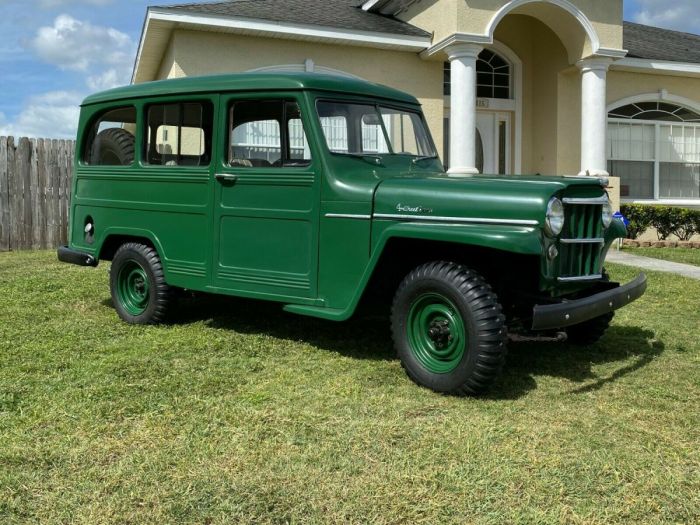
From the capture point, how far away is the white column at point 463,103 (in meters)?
12.1

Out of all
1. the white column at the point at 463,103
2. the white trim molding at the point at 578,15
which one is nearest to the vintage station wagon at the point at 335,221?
the white column at the point at 463,103

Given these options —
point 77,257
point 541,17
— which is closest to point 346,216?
point 77,257

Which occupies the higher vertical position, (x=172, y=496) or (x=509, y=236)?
(x=509, y=236)

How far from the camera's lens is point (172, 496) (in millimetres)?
2973

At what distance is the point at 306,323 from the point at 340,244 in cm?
166

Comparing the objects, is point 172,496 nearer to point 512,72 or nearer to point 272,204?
point 272,204

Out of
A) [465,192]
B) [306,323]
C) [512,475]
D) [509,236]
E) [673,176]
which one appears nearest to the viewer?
[512,475]

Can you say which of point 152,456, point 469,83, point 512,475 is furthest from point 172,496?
point 469,83

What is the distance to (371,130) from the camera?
17.5ft

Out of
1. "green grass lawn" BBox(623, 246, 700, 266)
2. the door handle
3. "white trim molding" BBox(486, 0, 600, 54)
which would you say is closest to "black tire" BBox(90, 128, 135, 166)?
the door handle

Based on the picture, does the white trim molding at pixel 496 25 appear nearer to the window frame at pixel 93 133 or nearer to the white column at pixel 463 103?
the white column at pixel 463 103

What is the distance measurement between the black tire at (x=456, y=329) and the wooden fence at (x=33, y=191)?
10.4m

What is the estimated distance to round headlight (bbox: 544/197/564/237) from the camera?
4059mm

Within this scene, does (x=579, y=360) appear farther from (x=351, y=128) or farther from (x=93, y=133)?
(x=93, y=133)
